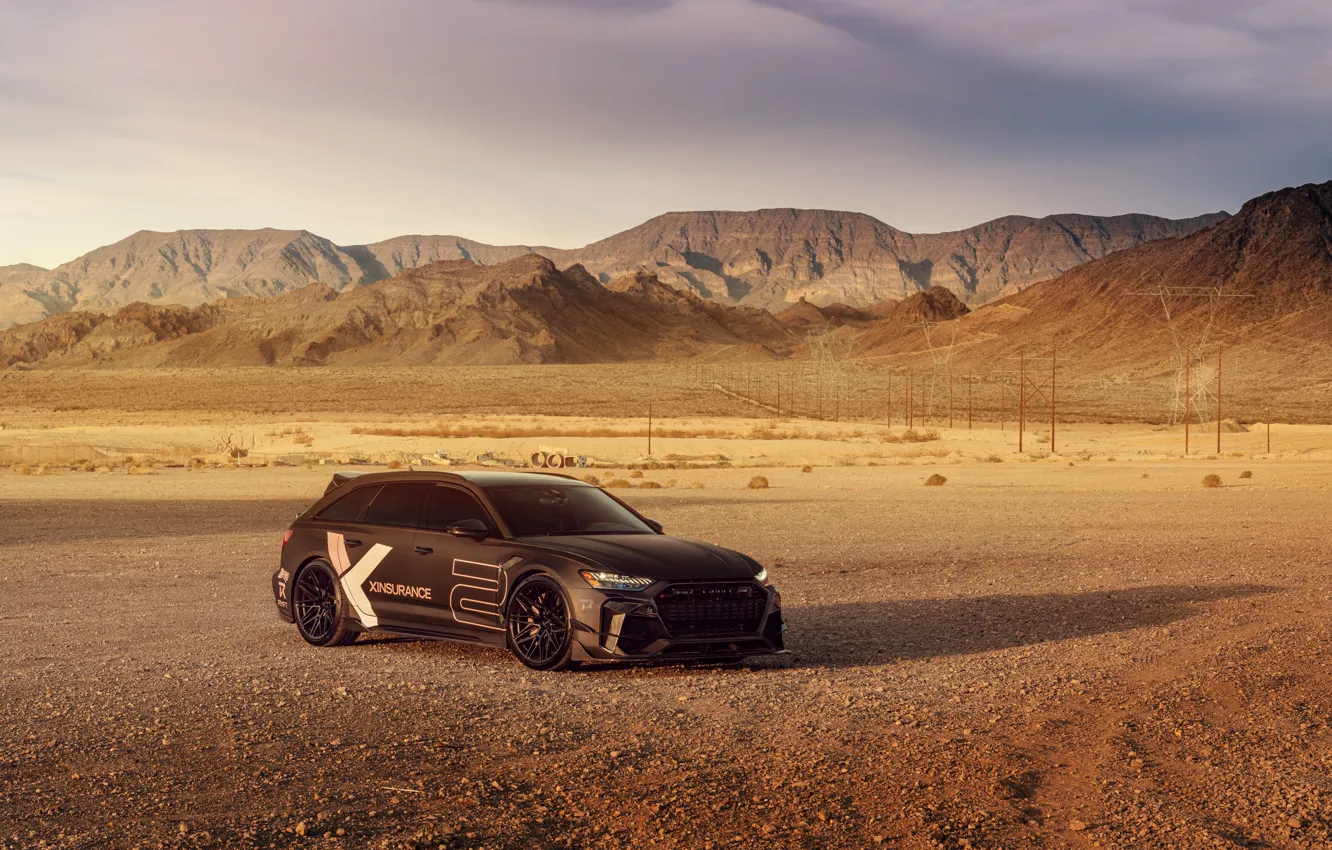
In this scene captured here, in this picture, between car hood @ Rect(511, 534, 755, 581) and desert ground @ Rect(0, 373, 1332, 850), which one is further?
car hood @ Rect(511, 534, 755, 581)

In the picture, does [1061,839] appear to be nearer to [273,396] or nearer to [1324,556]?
[1324,556]

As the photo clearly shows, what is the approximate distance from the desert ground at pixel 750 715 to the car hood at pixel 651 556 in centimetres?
79

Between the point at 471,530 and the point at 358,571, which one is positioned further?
the point at 358,571

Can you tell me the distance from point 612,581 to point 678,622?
58 cm

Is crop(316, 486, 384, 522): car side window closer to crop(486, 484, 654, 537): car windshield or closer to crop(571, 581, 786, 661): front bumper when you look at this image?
crop(486, 484, 654, 537): car windshield

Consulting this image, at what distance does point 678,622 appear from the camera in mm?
10180

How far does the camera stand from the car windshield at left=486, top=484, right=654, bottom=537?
435 inches

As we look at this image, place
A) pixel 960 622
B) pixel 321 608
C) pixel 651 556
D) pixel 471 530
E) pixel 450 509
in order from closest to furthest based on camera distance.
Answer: pixel 651 556 → pixel 471 530 → pixel 450 509 → pixel 321 608 → pixel 960 622

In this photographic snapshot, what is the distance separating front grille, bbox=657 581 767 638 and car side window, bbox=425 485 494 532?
5.77 ft

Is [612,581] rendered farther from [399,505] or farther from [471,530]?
[399,505]

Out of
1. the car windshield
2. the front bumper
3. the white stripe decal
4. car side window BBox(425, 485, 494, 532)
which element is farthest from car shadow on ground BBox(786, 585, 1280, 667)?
the white stripe decal

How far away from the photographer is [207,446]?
6800 cm

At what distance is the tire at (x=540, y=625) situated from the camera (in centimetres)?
1019

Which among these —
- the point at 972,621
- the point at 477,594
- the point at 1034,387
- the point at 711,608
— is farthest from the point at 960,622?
the point at 1034,387
